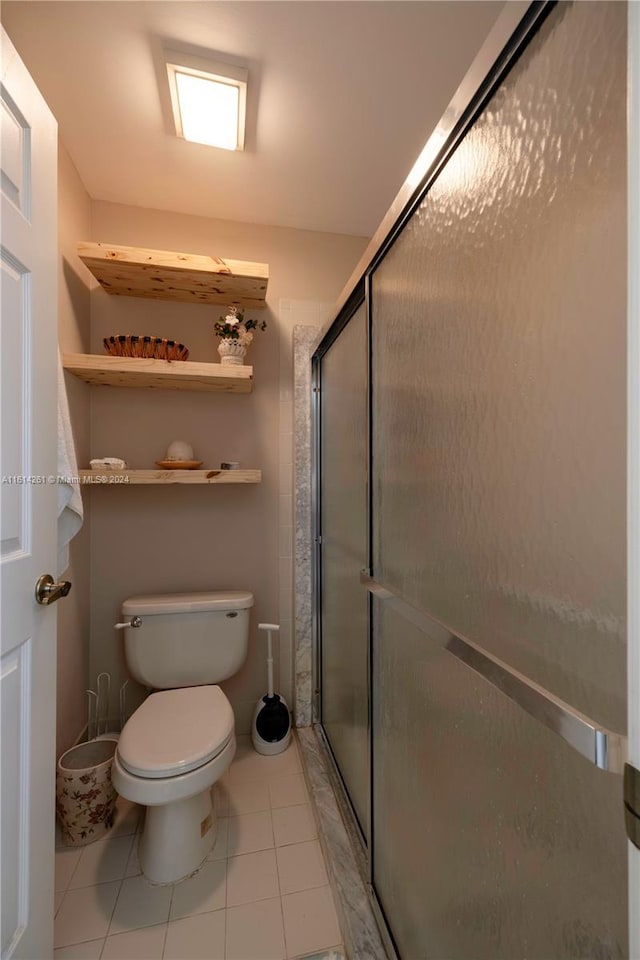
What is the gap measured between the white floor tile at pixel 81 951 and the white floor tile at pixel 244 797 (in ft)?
1.63

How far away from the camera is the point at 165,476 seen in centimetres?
172

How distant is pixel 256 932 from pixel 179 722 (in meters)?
0.59

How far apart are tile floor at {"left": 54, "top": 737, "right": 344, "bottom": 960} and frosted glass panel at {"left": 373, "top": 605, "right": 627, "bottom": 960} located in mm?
307

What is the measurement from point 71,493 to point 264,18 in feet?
4.53

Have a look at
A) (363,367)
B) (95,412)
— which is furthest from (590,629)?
(95,412)

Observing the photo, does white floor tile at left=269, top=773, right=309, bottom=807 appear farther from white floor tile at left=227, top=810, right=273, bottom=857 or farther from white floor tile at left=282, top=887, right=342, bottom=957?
white floor tile at left=282, top=887, right=342, bottom=957

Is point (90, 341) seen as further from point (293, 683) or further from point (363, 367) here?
point (293, 683)

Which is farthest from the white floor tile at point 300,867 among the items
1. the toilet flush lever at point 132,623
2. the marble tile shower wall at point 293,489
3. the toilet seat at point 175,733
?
the toilet flush lever at point 132,623

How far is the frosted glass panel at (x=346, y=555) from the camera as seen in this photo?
1303mm

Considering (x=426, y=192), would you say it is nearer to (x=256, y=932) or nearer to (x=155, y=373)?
(x=155, y=373)

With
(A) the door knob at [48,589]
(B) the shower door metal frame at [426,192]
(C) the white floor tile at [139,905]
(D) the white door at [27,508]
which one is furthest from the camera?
(C) the white floor tile at [139,905]

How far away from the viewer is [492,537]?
1.98ft

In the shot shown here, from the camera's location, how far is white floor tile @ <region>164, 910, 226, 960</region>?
1.06 metres

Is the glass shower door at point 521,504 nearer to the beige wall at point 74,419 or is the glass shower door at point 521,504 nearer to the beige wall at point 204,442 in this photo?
the beige wall at point 204,442
